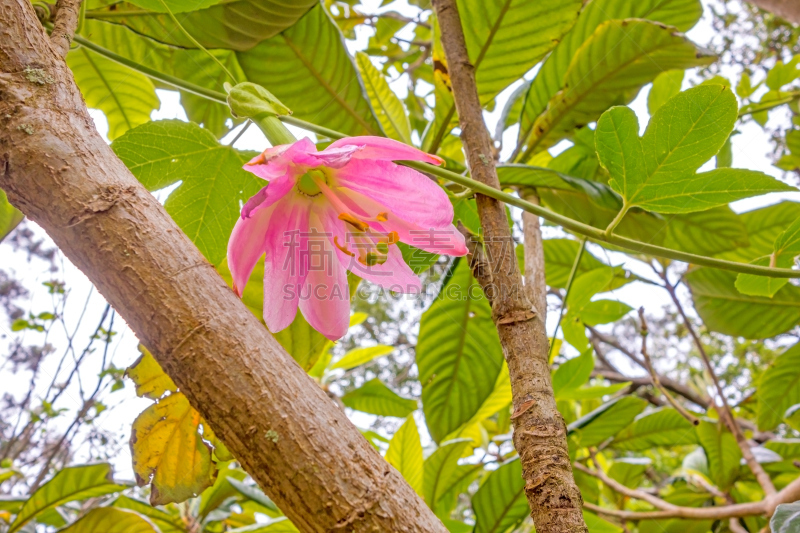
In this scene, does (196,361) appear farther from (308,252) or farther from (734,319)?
(734,319)

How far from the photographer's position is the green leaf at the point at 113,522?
2.88ft

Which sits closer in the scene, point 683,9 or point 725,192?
point 725,192

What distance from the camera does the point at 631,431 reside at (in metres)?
1.45

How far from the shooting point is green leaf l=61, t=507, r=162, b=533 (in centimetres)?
88

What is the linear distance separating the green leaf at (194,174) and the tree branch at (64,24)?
14 centimetres

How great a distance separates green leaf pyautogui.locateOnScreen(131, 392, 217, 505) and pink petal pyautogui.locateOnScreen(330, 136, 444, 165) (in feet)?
1.03

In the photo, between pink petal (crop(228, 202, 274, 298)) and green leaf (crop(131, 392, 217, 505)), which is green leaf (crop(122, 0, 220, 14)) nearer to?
pink petal (crop(228, 202, 274, 298))

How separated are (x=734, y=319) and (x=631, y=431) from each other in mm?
395

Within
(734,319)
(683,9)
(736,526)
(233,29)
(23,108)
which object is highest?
(683,9)

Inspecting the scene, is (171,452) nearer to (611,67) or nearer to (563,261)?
(611,67)

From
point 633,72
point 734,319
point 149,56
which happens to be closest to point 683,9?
point 633,72

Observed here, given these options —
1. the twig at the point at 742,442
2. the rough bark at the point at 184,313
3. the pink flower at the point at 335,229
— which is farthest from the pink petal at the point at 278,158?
the twig at the point at 742,442

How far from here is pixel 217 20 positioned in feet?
2.38

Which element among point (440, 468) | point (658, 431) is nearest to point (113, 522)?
point (440, 468)
